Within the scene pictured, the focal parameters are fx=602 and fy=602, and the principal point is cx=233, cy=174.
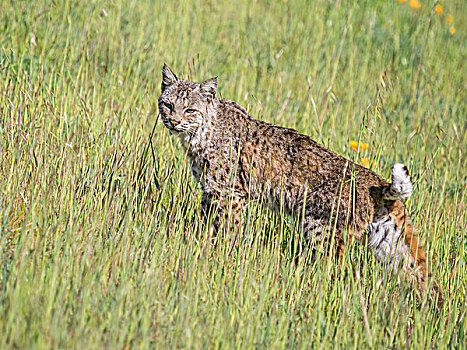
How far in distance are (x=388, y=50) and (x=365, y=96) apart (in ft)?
4.47

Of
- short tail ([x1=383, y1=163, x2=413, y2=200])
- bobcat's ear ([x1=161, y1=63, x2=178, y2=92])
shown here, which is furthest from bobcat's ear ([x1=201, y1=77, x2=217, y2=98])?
short tail ([x1=383, y1=163, x2=413, y2=200])

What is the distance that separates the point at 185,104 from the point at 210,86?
10.4 inches

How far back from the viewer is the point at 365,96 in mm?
6539

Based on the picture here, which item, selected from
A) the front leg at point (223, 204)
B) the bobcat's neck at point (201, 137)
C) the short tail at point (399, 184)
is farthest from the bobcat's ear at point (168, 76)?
the short tail at point (399, 184)

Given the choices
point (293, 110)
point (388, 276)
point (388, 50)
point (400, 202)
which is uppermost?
point (388, 50)

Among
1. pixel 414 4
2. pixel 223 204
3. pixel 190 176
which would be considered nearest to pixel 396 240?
pixel 223 204

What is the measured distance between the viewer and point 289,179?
15.0 feet

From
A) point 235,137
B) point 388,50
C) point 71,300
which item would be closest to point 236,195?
point 235,137

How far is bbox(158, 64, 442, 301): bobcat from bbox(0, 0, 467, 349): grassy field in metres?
0.16

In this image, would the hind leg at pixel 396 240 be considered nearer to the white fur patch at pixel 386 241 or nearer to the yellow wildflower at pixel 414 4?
the white fur patch at pixel 386 241

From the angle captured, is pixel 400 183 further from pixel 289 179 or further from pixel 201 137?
pixel 201 137

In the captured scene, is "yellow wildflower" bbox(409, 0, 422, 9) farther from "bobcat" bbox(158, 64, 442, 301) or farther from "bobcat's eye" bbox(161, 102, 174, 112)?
"bobcat's eye" bbox(161, 102, 174, 112)

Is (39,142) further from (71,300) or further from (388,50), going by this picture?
(388,50)

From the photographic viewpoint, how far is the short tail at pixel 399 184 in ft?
12.6
